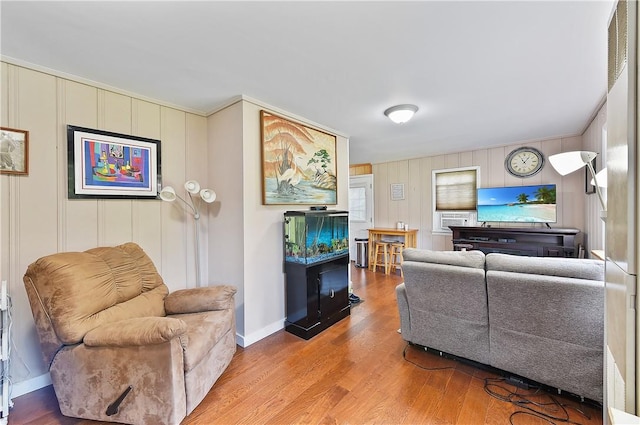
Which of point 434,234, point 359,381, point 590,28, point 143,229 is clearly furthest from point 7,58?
point 434,234

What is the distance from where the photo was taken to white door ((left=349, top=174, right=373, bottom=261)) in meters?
6.24

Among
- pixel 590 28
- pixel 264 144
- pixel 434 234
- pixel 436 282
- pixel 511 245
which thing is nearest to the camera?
pixel 590 28

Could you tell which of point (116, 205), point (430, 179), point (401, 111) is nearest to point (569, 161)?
point (401, 111)

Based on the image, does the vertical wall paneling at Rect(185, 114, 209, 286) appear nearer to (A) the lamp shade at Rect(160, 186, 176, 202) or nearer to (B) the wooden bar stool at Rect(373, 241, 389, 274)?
(A) the lamp shade at Rect(160, 186, 176, 202)

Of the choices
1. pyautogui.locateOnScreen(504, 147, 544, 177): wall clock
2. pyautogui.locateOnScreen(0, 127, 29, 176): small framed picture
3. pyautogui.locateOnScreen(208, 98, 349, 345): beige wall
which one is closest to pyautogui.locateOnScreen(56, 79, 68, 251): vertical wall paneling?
pyautogui.locateOnScreen(0, 127, 29, 176): small framed picture

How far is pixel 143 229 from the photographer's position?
2480 millimetres

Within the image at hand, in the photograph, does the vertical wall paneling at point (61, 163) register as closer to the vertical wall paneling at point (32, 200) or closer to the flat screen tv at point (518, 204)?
the vertical wall paneling at point (32, 200)

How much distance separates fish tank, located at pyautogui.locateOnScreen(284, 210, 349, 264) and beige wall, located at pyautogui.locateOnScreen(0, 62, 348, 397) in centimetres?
13

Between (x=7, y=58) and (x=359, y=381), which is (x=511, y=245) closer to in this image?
(x=359, y=381)

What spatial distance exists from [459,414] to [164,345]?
72.0 inches

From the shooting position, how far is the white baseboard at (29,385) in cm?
185

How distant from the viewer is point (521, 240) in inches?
164

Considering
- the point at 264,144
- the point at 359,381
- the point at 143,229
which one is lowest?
the point at 359,381

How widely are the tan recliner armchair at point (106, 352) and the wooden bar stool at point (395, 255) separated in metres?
4.09
